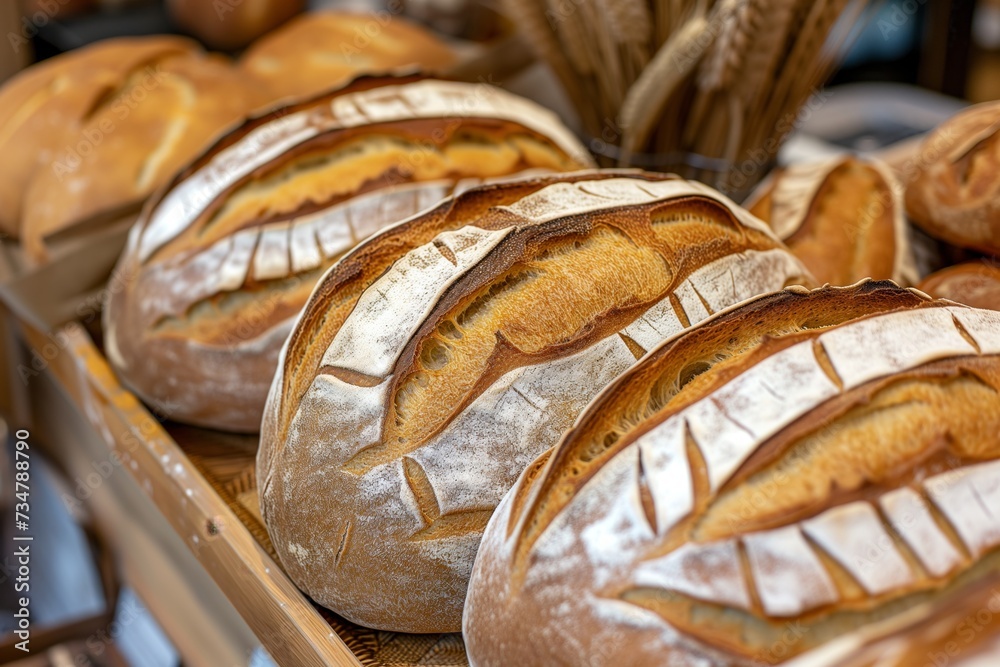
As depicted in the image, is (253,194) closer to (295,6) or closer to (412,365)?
(412,365)

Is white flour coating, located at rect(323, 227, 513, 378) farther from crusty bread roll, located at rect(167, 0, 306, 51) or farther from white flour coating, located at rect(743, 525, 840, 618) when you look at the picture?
crusty bread roll, located at rect(167, 0, 306, 51)

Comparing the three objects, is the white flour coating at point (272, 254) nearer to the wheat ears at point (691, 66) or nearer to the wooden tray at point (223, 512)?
the wooden tray at point (223, 512)

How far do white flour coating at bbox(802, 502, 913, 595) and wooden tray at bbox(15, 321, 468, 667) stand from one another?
1.23 ft

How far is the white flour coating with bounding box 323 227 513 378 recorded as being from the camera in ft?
2.43

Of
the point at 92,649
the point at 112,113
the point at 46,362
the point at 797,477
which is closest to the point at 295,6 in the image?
the point at 112,113

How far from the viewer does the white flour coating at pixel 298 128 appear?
3.48 feet

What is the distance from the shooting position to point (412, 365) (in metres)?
0.74

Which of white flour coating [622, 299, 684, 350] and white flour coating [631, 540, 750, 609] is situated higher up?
white flour coating [622, 299, 684, 350]

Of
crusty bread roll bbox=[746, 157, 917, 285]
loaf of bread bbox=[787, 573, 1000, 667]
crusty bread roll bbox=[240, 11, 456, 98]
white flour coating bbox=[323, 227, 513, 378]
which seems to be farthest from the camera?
crusty bread roll bbox=[240, 11, 456, 98]

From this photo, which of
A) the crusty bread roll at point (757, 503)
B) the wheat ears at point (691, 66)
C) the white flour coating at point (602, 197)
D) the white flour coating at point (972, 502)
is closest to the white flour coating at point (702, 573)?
the crusty bread roll at point (757, 503)

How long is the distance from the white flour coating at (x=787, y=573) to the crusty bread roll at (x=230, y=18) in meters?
1.77

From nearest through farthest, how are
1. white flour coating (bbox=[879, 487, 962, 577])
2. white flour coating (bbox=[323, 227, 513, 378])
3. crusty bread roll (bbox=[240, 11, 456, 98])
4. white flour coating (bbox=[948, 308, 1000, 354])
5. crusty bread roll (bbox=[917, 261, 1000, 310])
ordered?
white flour coating (bbox=[879, 487, 962, 577]) → white flour coating (bbox=[948, 308, 1000, 354]) → white flour coating (bbox=[323, 227, 513, 378]) → crusty bread roll (bbox=[917, 261, 1000, 310]) → crusty bread roll (bbox=[240, 11, 456, 98])

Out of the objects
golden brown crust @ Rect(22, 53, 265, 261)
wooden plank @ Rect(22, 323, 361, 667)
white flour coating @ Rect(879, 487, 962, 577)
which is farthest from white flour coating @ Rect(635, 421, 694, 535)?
golden brown crust @ Rect(22, 53, 265, 261)

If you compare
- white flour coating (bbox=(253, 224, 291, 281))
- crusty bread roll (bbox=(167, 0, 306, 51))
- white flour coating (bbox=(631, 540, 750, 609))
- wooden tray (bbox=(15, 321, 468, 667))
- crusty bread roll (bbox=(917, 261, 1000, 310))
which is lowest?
wooden tray (bbox=(15, 321, 468, 667))
